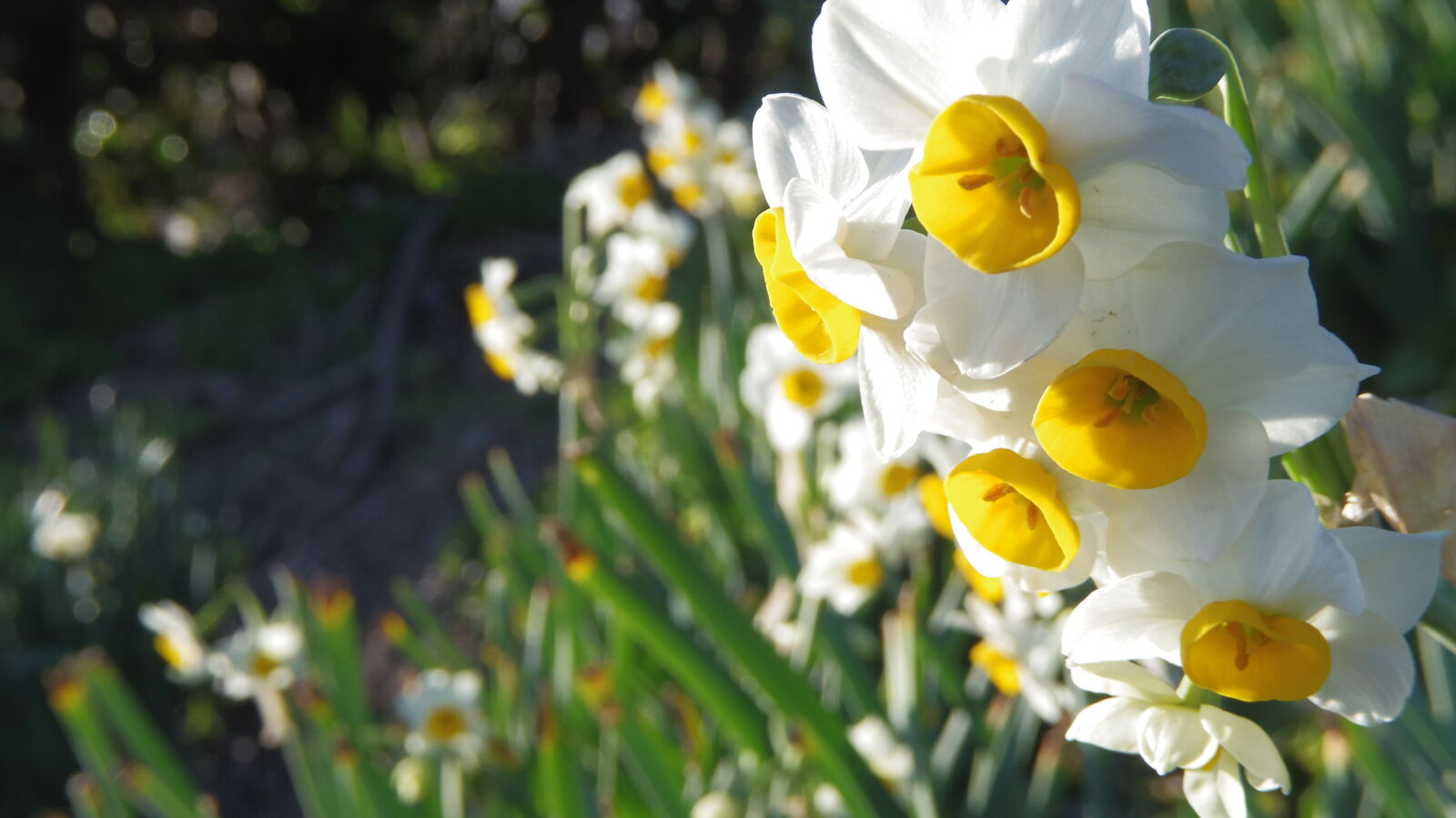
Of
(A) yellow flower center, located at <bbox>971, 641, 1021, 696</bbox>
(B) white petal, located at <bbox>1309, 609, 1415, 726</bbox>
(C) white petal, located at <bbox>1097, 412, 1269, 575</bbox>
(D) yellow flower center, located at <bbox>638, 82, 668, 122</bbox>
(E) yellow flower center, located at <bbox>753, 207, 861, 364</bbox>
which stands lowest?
(A) yellow flower center, located at <bbox>971, 641, 1021, 696</bbox>

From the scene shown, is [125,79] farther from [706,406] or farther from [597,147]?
[706,406]

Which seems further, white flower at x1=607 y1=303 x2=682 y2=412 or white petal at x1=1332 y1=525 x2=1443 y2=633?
white flower at x1=607 y1=303 x2=682 y2=412

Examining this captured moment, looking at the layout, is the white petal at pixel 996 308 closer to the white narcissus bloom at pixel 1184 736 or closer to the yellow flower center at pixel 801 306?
the yellow flower center at pixel 801 306

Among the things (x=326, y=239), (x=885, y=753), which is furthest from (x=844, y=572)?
(x=326, y=239)

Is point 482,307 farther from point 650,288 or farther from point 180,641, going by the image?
point 180,641

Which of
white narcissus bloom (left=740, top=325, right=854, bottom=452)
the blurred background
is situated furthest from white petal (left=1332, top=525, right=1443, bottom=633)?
white narcissus bloom (left=740, top=325, right=854, bottom=452)

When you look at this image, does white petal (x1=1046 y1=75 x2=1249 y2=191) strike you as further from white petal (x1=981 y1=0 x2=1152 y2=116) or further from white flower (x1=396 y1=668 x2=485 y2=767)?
white flower (x1=396 y1=668 x2=485 y2=767)
